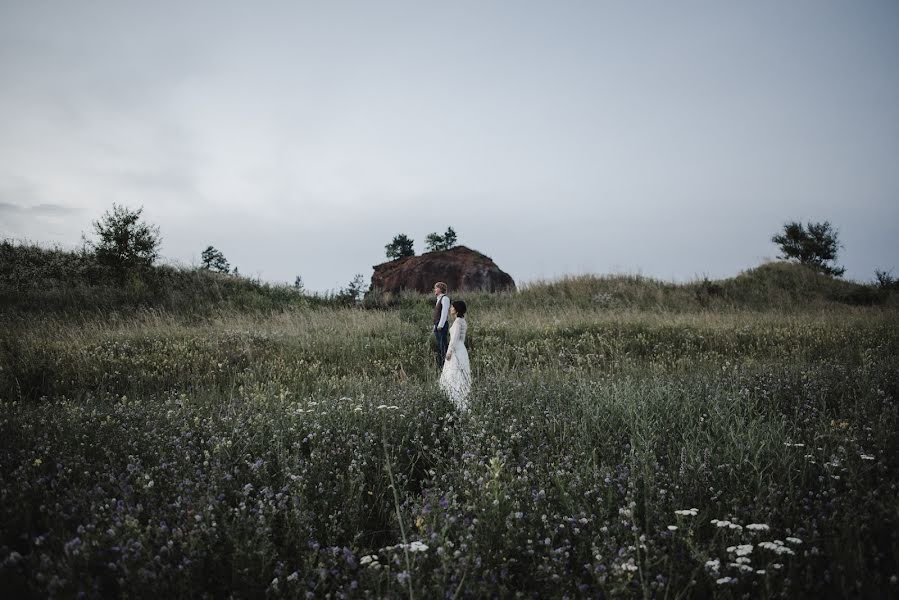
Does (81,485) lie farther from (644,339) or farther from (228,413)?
(644,339)

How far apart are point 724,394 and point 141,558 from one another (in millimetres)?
5154

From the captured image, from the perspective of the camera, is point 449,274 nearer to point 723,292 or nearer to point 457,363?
point 723,292

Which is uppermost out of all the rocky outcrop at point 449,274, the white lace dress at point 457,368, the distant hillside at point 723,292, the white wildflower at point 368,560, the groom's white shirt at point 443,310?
the rocky outcrop at point 449,274

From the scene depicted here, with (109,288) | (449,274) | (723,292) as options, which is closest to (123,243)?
(109,288)

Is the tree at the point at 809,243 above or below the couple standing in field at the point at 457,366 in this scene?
above

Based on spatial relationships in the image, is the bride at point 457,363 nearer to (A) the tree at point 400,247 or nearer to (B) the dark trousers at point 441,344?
(B) the dark trousers at point 441,344

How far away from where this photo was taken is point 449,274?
23844 millimetres

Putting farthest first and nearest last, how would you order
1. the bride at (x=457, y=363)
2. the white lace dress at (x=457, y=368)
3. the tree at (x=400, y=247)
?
the tree at (x=400, y=247) < the bride at (x=457, y=363) < the white lace dress at (x=457, y=368)

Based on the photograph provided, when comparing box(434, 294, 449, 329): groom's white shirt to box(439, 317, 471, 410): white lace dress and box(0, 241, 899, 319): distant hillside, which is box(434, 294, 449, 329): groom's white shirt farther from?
box(0, 241, 899, 319): distant hillside

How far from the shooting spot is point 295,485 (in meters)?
3.06

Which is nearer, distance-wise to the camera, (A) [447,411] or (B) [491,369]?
(A) [447,411]

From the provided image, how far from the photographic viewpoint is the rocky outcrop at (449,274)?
23203 millimetres

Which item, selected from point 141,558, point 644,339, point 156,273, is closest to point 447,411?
point 141,558

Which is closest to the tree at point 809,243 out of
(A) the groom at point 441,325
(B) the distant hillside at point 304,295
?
(B) the distant hillside at point 304,295
